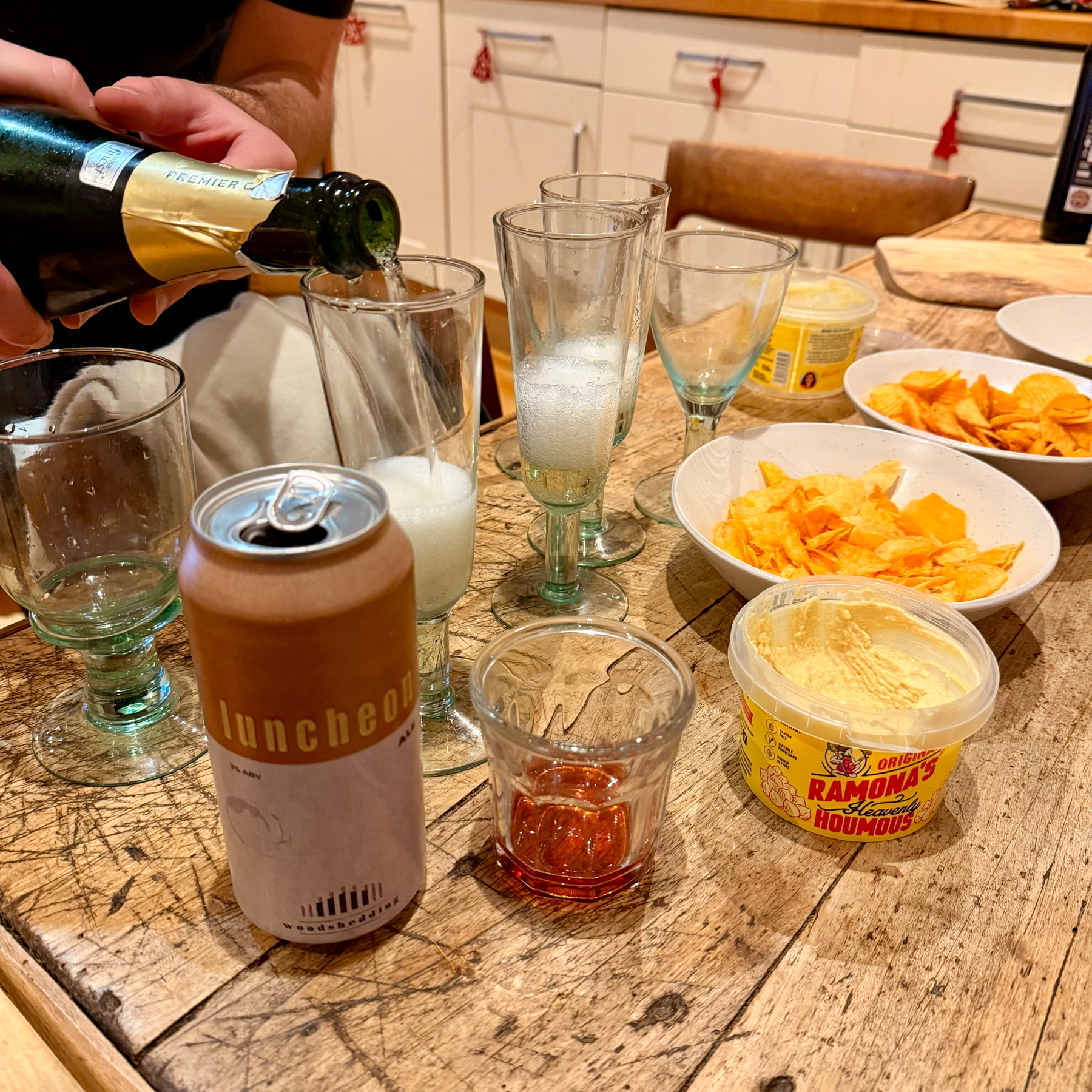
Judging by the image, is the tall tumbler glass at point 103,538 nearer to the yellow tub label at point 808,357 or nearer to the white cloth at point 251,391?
Answer: the white cloth at point 251,391

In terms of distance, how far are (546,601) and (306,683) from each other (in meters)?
0.36

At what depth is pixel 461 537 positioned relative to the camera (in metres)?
0.56

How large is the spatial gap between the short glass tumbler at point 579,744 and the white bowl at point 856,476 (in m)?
0.14

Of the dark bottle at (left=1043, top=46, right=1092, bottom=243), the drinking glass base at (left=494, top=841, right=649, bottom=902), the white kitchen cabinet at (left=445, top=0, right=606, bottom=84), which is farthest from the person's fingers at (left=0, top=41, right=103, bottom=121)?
the white kitchen cabinet at (left=445, top=0, right=606, bottom=84)

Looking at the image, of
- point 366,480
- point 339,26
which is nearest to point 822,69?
point 339,26

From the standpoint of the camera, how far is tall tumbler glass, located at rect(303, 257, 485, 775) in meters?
0.51

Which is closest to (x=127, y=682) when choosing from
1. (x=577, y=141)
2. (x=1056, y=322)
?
(x=1056, y=322)

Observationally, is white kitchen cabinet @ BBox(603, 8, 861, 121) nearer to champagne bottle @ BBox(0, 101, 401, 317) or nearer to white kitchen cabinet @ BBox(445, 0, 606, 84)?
white kitchen cabinet @ BBox(445, 0, 606, 84)

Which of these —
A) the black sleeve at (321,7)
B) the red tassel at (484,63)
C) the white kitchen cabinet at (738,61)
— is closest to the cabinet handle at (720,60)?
the white kitchen cabinet at (738,61)

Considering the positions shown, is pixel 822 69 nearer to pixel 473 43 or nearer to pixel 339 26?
pixel 473 43

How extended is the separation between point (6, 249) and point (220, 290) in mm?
584

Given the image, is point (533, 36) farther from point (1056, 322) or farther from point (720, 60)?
point (1056, 322)

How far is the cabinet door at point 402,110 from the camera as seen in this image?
2785 millimetres

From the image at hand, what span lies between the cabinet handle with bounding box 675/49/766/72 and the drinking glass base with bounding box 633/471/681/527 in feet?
5.54
